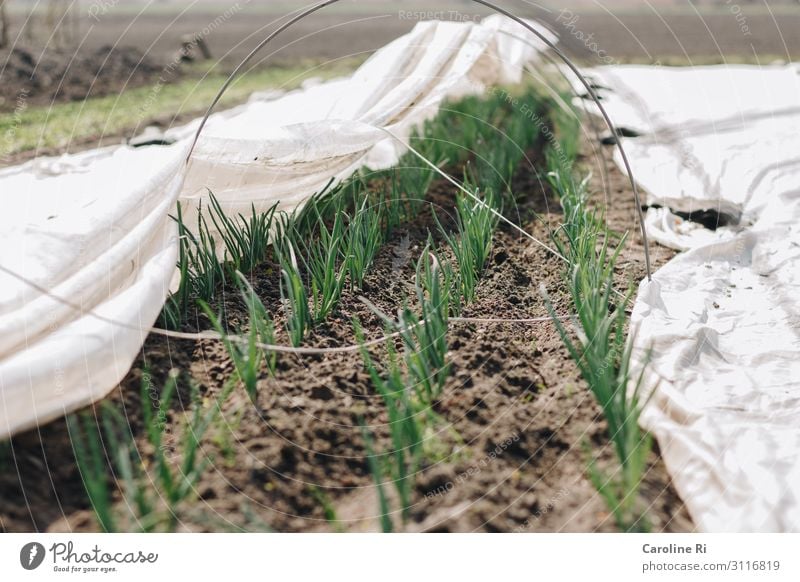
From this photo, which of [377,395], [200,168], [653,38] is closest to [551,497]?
[377,395]

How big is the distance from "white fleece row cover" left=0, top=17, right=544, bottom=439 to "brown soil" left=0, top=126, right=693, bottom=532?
0.18 meters

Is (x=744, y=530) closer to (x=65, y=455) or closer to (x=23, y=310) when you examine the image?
(x=65, y=455)

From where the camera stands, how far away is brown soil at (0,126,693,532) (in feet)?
6.75

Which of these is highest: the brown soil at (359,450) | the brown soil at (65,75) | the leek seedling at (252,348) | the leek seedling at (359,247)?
the brown soil at (65,75)

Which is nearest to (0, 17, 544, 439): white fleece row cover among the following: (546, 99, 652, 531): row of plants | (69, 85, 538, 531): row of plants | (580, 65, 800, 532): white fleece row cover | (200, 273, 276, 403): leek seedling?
(69, 85, 538, 531): row of plants

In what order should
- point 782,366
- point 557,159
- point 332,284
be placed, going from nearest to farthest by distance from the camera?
point 782,366 → point 332,284 → point 557,159

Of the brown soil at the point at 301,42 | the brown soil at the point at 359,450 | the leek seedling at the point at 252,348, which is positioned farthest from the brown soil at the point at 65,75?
the brown soil at the point at 359,450

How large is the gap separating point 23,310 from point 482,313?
5.48 ft

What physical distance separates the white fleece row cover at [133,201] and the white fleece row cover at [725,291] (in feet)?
4.55

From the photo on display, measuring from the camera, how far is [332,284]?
3008mm

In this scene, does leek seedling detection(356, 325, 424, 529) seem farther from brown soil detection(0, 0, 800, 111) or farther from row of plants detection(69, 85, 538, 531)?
brown soil detection(0, 0, 800, 111)

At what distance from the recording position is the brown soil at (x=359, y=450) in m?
2.06

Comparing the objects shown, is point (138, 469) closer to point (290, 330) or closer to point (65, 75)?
point (290, 330)

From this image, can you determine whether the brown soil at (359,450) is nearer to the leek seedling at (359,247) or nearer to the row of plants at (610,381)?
the row of plants at (610,381)
